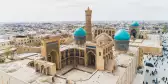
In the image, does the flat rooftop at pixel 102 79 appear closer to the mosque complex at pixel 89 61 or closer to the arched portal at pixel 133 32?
the mosque complex at pixel 89 61

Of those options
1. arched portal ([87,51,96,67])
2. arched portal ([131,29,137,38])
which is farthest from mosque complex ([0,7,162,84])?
arched portal ([131,29,137,38])

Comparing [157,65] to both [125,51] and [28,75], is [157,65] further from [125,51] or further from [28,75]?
[28,75]

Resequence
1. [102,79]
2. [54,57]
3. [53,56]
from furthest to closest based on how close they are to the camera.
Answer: [53,56], [54,57], [102,79]

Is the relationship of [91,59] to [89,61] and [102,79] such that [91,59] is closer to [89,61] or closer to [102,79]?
[89,61]

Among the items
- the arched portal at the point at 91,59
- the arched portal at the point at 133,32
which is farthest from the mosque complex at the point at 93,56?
the arched portal at the point at 133,32

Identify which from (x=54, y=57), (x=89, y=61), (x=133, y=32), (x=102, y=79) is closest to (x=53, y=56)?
(x=54, y=57)

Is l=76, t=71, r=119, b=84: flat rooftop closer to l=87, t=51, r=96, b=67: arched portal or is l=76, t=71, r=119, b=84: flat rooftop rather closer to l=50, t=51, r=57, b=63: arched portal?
l=87, t=51, r=96, b=67: arched portal

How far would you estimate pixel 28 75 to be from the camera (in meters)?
17.6

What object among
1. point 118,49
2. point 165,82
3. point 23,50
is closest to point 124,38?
point 118,49

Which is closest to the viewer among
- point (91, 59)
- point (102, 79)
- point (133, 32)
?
point (102, 79)

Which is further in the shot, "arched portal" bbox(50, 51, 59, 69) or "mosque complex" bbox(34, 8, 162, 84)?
"arched portal" bbox(50, 51, 59, 69)

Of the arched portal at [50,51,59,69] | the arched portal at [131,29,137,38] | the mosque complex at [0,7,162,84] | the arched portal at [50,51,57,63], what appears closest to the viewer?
the mosque complex at [0,7,162,84]

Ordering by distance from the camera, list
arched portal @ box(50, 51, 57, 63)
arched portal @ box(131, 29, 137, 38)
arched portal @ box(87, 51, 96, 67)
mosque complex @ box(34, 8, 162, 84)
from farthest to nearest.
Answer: arched portal @ box(131, 29, 137, 38) → arched portal @ box(87, 51, 96, 67) → arched portal @ box(50, 51, 57, 63) → mosque complex @ box(34, 8, 162, 84)

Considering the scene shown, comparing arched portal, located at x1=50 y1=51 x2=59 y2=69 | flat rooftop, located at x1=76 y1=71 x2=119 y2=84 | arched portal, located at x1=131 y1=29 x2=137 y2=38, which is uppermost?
arched portal, located at x1=131 y1=29 x2=137 y2=38
